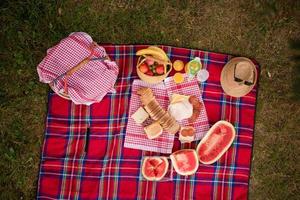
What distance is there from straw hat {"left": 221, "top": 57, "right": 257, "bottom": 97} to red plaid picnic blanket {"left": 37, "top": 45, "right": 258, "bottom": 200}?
0.36ft

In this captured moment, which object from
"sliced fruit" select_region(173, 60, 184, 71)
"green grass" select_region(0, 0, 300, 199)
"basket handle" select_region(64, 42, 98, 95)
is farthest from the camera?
"green grass" select_region(0, 0, 300, 199)

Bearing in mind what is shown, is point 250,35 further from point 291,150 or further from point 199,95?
point 291,150

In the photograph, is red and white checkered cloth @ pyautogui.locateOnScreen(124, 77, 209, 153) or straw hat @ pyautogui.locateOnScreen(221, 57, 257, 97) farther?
red and white checkered cloth @ pyautogui.locateOnScreen(124, 77, 209, 153)

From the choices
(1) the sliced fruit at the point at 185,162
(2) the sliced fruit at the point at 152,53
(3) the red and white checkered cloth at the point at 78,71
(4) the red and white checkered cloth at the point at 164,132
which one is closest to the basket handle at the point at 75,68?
(3) the red and white checkered cloth at the point at 78,71

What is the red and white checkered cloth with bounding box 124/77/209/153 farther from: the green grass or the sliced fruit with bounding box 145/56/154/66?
the green grass

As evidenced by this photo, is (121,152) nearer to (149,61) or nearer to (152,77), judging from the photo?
(152,77)

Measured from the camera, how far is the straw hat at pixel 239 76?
3740mm

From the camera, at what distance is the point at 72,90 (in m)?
3.44

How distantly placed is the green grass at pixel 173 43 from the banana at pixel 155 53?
335mm

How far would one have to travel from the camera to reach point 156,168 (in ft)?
12.5

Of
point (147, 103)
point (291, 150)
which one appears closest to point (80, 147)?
point (147, 103)

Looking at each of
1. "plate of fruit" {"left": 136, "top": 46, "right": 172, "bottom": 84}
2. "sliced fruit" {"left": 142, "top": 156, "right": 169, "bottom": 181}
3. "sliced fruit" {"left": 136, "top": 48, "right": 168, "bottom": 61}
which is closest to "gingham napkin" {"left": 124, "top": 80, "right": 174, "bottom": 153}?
"sliced fruit" {"left": 142, "top": 156, "right": 169, "bottom": 181}

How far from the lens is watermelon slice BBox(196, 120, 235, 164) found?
3.82 metres

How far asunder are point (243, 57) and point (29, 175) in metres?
2.33
